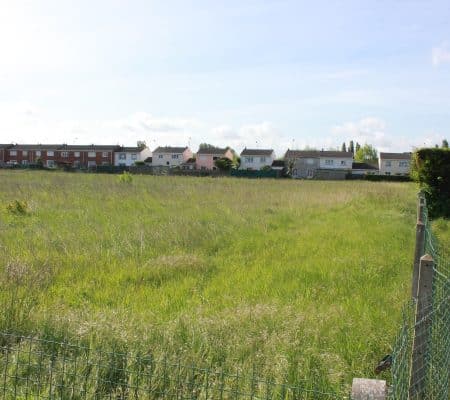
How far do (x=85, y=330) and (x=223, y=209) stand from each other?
509 inches

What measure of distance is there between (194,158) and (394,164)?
1581 inches

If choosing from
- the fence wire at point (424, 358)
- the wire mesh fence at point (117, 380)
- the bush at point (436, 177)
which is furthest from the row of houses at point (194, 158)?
the wire mesh fence at point (117, 380)

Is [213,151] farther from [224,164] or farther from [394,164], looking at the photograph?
[394,164]

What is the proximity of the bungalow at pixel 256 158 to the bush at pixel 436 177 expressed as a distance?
7308cm

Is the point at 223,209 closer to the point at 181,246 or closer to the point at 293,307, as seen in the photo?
the point at 181,246

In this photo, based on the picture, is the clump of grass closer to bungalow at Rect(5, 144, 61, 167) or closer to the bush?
the bush

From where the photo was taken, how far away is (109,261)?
916cm

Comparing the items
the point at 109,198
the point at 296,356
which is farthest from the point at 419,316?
the point at 109,198

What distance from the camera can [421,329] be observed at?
11.1 ft

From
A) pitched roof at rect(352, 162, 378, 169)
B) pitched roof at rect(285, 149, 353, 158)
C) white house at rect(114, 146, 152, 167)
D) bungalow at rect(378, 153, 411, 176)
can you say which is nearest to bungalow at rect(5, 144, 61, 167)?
white house at rect(114, 146, 152, 167)

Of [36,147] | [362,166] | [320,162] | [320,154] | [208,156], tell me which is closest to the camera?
[320,162]


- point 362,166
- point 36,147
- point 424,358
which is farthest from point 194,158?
point 424,358

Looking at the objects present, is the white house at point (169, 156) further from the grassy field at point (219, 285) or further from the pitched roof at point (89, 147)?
the grassy field at point (219, 285)

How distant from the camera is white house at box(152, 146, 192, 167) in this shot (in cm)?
9738
